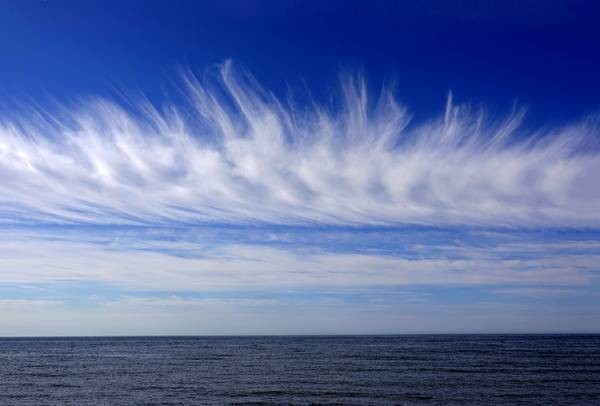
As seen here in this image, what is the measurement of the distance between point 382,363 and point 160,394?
3316cm

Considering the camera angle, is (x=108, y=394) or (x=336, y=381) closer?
(x=108, y=394)

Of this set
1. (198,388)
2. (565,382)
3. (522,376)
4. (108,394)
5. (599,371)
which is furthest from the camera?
(599,371)

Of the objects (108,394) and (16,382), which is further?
(16,382)

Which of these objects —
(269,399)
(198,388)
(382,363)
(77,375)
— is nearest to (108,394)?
(198,388)

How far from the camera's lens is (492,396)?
37.3 meters

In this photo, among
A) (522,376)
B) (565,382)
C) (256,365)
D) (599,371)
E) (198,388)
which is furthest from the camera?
(256,365)

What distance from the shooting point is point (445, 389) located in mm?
40594

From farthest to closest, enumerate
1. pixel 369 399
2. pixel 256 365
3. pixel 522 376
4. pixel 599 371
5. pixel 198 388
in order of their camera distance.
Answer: pixel 256 365 < pixel 599 371 < pixel 522 376 < pixel 198 388 < pixel 369 399

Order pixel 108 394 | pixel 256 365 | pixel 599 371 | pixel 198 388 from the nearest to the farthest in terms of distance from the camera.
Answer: pixel 108 394
pixel 198 388
pixel 599 371
pixel 256 365

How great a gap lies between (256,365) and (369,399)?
29.7 meters

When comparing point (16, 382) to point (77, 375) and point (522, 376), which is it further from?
point (522, 376)

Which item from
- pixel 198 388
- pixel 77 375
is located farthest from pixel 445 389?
pixel 77 375

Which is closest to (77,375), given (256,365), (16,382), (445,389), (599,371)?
(16,382)

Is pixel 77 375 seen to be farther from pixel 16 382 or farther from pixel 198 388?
pixel 198 388
